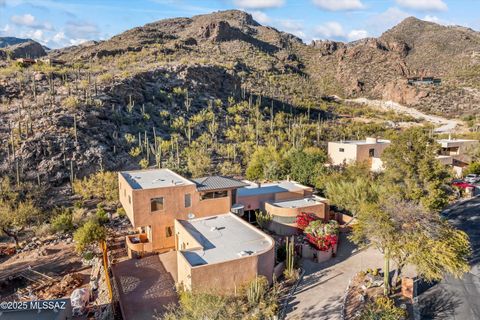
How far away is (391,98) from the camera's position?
273 ft

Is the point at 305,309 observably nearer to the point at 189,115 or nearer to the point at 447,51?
the point at 189,115

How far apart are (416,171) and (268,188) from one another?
32.4ft

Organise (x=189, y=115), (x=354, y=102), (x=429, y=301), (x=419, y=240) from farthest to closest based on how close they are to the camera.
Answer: (x=354, y=102), (x=189, y=115), (x=429, y=301), (x=419, y=240)

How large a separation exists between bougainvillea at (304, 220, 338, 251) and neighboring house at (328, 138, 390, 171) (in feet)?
57.8

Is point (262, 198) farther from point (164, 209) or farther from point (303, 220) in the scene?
point (164, 209)

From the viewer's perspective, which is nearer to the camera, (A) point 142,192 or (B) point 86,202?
(A) point 142,192

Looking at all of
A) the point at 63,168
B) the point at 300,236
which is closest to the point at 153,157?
the point at 63,168

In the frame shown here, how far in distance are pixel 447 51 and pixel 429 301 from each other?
283ft

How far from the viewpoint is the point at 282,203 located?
2481 cm

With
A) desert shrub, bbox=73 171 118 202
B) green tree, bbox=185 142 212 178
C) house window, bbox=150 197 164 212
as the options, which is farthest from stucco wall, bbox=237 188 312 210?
green tree, bbox=185 142 212 178

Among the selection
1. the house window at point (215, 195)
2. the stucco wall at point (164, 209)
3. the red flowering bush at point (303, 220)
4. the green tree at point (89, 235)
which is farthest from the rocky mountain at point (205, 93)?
the green tree at point (89, 235)

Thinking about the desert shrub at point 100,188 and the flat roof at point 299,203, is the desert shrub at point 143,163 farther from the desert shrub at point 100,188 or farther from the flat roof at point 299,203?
the flat roof at point 299,203

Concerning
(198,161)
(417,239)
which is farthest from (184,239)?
(198,161)

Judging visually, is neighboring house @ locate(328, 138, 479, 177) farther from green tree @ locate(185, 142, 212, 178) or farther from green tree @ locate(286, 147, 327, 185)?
green tree @ locate(185, 142, 212, 178)
